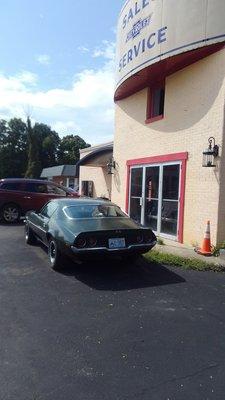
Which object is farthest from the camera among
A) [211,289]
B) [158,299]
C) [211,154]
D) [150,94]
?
[150,94]

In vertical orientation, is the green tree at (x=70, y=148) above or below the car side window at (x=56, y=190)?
above

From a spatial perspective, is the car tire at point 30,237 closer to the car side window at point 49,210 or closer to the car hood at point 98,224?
the car side window at point 49,210

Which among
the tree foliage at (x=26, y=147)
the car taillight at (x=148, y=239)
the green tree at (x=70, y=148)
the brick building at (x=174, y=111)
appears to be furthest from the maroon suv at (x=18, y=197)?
the green tree at (x=70, y=148)

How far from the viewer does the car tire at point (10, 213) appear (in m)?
15.3

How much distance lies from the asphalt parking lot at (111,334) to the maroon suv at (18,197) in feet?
26.3

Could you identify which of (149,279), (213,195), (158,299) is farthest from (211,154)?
(158,299)

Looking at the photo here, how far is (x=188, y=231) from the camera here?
10281mm

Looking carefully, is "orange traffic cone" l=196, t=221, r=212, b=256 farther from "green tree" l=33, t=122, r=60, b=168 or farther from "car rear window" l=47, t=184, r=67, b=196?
"green tree" l=33, t=122, r=60, b=168

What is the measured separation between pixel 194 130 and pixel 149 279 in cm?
464

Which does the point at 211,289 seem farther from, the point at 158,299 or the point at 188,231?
the point at 188,231

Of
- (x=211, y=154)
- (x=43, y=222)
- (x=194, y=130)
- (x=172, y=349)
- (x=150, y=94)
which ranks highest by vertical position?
(x=150, y=94)

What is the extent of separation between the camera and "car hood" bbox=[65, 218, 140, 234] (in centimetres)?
708

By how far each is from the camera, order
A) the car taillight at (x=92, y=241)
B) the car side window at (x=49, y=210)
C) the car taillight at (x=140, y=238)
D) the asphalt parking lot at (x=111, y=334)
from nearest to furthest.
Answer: the asphalt parking lot at (x=111, y=334)
the car taillight at (x=92, y=241)
the car taillight at (x=140, y=238)
the car side window at (x=49, y=210)

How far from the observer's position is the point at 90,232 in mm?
6902
